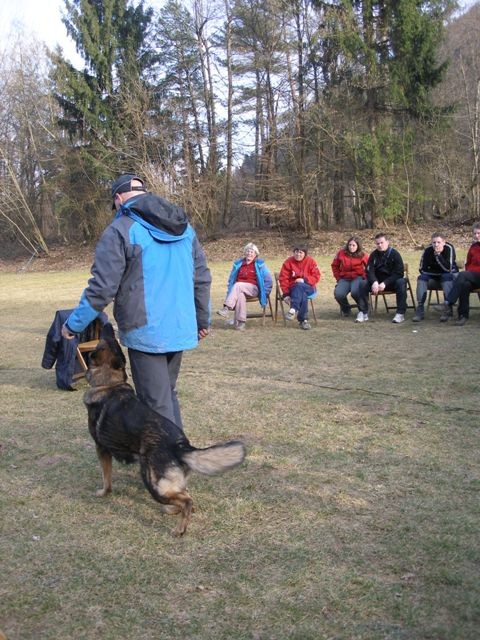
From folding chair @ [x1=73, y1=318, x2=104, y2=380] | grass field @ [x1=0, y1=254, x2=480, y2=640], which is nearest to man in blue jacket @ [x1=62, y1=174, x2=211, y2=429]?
grass field @ [x1=0, y1=254, x2=480, y2=640]

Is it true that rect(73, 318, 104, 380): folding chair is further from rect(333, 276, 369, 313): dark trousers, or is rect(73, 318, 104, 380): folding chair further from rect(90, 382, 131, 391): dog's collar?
rect(333, 276, 369, 313): dark trousers

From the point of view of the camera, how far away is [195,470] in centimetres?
303

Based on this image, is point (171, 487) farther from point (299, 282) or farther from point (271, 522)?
point (299, 282)

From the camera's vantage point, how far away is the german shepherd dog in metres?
3.06

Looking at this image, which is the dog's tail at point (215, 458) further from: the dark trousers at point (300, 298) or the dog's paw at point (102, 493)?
the dark trousers at point (300, 298)

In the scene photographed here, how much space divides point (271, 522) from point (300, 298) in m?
6.25

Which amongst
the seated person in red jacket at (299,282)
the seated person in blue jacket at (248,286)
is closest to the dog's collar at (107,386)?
the seated person in blue jacket at (248,286)

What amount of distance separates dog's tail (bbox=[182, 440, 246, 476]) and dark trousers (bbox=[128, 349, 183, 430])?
51 cm

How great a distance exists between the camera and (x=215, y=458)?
303 centimetres

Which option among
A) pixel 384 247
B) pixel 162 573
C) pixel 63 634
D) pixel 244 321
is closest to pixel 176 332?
pixel 162 573

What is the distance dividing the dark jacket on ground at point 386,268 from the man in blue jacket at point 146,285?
6.23 meters

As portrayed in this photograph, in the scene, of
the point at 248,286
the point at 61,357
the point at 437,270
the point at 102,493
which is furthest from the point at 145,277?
the point at 437,270

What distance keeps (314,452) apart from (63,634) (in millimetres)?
2158

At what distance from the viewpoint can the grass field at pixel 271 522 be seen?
241cm
